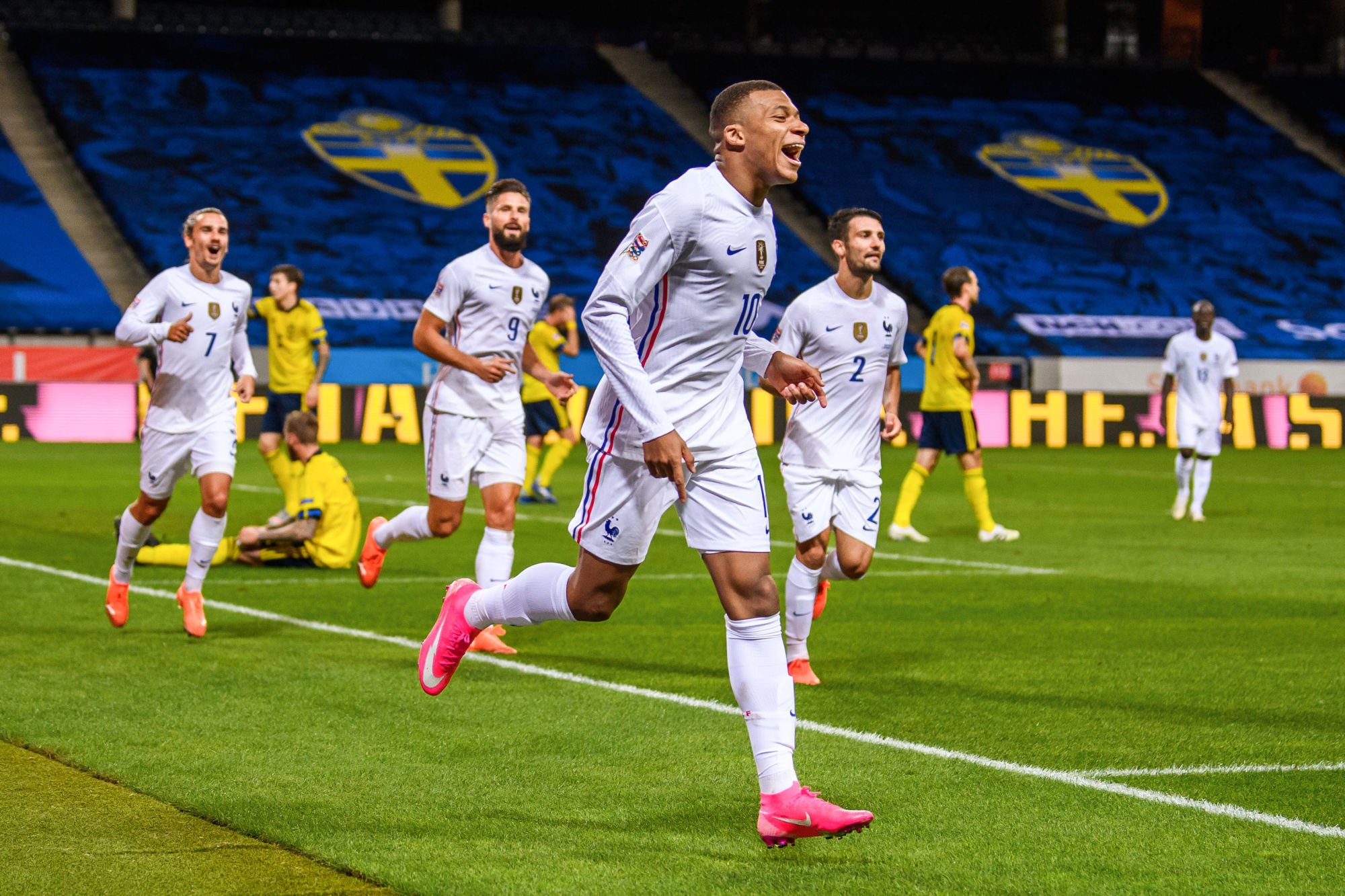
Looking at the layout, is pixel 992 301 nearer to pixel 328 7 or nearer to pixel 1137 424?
pixel 1137 424

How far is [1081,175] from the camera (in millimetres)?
41812

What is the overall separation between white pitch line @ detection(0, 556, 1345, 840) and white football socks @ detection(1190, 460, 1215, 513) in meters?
9.99

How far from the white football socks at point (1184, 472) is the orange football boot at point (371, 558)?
10.0m

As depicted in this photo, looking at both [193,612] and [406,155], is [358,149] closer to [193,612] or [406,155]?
[406,155]

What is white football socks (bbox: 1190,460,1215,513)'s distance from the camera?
56.1ft

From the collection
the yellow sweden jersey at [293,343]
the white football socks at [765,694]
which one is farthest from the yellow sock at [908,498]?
the white football socks at [765,694]

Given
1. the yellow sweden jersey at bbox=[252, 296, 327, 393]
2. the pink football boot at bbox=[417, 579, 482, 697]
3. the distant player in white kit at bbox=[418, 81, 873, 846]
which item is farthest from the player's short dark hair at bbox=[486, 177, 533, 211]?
the yellow sweden jersey at bbox=[252, 296, 327, 393]

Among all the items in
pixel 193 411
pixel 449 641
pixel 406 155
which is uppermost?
pixel 449 641

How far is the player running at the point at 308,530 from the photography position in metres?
12.1

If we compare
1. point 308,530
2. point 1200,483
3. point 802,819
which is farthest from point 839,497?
point 1200,483

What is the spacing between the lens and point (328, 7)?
44594 mm

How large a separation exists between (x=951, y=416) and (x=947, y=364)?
1.44 feet

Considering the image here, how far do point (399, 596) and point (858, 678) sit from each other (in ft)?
12.1

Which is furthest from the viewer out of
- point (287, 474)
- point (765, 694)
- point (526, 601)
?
point (287, 474)
